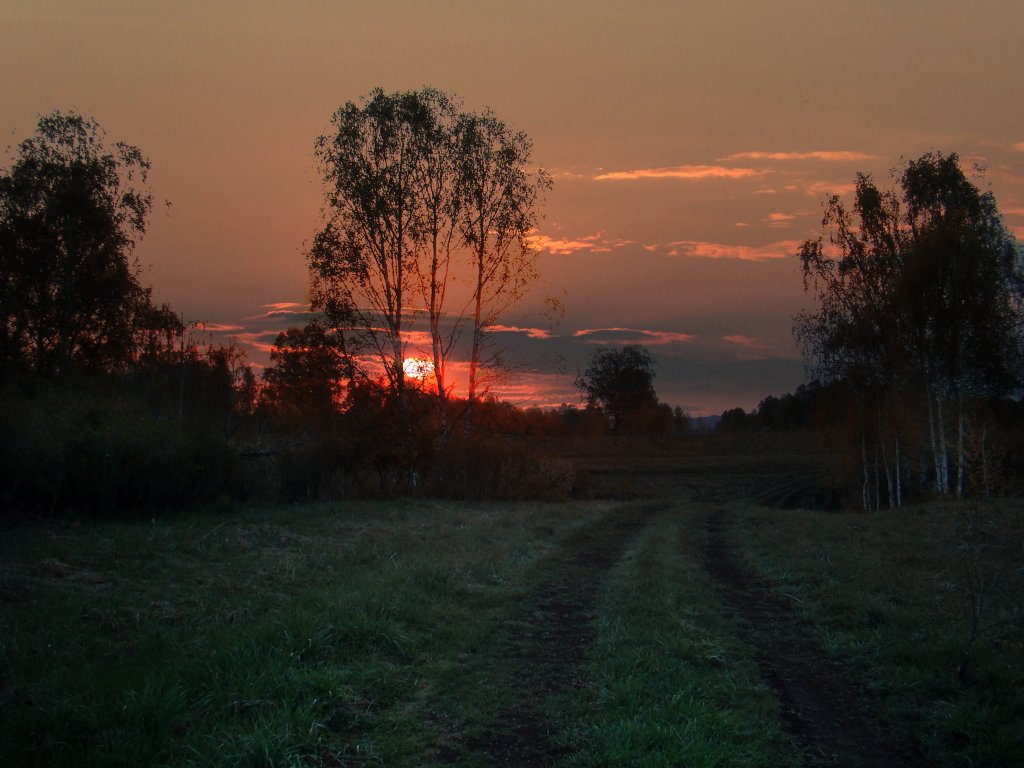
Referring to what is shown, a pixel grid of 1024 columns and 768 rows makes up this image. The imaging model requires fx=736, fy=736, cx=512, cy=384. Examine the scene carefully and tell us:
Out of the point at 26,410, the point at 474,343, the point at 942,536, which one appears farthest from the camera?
the point at 474,343

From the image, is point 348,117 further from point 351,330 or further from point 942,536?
point 942,536

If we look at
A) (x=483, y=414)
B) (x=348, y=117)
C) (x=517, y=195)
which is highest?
(x=348, y=117)

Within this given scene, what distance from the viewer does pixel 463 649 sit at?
7.96 m

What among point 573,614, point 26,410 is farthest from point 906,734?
point 26,410

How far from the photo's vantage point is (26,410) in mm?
15523

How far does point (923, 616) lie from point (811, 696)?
3.58 metres

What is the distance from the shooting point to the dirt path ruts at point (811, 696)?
209 inches

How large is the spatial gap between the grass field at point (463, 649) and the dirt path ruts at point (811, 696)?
0.38ft

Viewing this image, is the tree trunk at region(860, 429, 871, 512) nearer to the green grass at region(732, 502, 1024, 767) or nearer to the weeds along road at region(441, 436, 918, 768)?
the green grass at region(732, 502, 1024, 767)

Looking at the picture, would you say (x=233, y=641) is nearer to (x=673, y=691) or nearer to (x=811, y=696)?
(x=673, y=691)

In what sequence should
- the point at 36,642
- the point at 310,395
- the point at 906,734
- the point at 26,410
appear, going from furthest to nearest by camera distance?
the point at 310,395 < the point at 26,410 < the point at 36,642 < the point at 906,734

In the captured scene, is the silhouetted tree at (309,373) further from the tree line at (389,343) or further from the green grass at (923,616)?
the green grass at (923,616)

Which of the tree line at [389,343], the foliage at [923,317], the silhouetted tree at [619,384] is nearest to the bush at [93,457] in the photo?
the tree line at [389,343]

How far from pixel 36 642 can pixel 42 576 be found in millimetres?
3369
